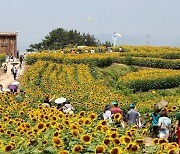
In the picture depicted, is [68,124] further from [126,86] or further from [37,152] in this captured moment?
[126,86]

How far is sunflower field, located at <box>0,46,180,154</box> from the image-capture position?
19.2 feet

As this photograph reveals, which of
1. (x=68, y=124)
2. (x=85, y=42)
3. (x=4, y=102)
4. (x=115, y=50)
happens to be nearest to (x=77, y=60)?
(x=115, y=50)

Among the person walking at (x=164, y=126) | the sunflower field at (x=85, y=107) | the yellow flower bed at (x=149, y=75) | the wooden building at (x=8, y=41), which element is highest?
the wooden building at (x=8, y=41)

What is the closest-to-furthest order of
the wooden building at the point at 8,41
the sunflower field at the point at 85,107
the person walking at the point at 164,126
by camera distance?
the sunflower field at the point at 85,107 < the person walking at the point at 164,126 < the wooden building at the point at 8,41

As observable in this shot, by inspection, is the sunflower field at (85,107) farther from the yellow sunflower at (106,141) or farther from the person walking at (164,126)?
the person walking at (164,126)

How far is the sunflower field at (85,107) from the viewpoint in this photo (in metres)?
5.85

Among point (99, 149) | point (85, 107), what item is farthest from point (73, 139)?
point (85, 107)

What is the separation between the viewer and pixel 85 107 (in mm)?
15266

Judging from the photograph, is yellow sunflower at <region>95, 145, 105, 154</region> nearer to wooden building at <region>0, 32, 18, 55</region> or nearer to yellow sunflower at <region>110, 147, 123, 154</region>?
yellow sunflower at <region>110, 147, 123, 154</region>

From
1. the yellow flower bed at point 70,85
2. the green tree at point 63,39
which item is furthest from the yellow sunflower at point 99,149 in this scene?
the green tree at point 63,39

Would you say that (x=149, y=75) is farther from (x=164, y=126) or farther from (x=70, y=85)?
(x=164, y=126)

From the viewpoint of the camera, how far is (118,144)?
5691mm

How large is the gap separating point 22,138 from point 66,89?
14956mm

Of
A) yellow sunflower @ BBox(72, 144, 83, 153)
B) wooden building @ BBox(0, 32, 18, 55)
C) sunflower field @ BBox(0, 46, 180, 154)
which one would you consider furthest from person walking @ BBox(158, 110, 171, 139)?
wooden building @ BBox(0, 32, 18, 55)
